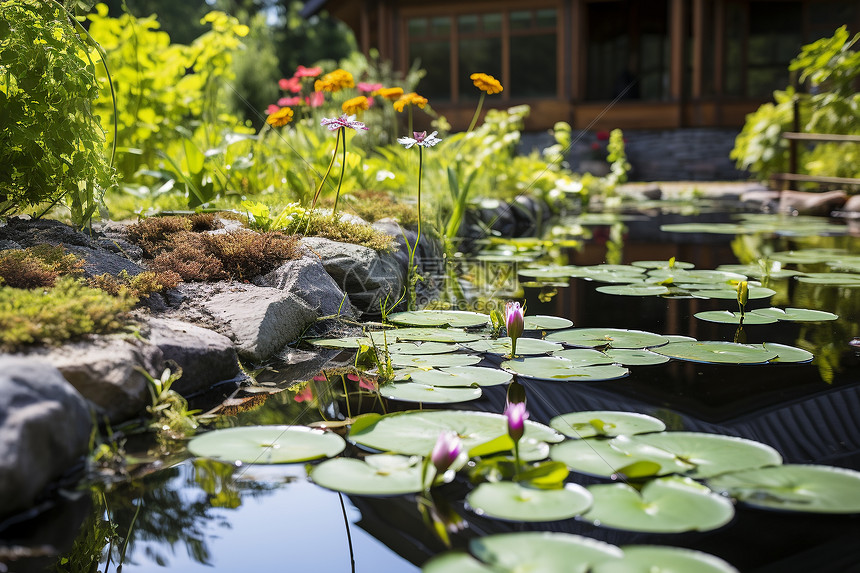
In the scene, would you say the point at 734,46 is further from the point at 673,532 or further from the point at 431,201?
the point at 673,532

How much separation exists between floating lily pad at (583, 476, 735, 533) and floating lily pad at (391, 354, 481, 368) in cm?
94

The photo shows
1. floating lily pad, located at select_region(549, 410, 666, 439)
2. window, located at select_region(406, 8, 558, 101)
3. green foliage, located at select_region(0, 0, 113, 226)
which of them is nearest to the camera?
floating lily pad, located at select_region(549, 410, 666, 439)

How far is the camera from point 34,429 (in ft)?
4.69

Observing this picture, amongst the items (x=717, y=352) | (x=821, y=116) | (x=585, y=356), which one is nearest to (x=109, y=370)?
(x=585, y=356)

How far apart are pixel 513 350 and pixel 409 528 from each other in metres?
1.06

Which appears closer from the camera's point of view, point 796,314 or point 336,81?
point 796,314

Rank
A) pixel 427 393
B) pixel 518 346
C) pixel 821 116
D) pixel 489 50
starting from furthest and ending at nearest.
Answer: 1. pixel 489 50
2. pixel 821 116
3. pixel 518 346
4. pixel 427 393

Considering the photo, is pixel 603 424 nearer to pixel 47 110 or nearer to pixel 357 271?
pixel 357 271

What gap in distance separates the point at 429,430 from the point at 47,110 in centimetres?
182

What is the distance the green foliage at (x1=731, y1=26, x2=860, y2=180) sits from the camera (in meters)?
7.83

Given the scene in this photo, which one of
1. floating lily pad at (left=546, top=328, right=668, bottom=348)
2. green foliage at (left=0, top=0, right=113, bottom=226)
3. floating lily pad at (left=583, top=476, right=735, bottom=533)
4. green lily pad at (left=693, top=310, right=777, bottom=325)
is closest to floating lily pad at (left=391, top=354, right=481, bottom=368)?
floating lily pad at (left=546, top=328, right=668, bottom=348)

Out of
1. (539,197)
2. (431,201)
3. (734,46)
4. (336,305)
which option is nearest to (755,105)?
(734,46)

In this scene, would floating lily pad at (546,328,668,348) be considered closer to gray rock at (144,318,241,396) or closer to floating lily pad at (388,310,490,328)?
floating lily pad at (388,310,490,328)

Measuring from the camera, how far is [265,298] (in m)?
2.61
